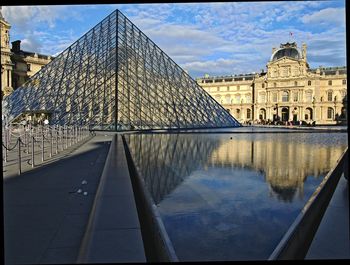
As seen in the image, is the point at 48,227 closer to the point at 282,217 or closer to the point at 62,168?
the point at 282,217

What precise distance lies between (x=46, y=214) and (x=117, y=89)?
2271 cm

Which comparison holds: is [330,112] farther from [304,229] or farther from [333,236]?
[333,236]

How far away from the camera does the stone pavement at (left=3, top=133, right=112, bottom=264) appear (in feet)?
7.82

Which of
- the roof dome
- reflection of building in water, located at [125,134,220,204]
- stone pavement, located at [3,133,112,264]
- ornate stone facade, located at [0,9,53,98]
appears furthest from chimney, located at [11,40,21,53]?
stone pavement, located at [3,133,112,264]

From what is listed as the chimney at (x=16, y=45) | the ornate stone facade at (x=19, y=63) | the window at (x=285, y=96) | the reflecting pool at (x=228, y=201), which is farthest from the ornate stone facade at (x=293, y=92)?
the reflecting pool at (x=228, y=201)

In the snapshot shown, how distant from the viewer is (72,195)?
429 cm

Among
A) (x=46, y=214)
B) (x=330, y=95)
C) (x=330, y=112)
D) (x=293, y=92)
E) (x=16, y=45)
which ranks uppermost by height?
(x=16, y=45)

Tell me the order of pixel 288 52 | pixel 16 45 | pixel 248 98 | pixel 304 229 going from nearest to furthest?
pixel 304 229 < pixel 16 45 < pixel 288 52 < pixel 248 98

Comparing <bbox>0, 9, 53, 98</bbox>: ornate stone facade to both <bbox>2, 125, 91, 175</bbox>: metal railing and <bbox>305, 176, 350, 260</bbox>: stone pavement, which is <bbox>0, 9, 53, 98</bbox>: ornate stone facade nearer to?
<bbox>2, 125, 91, 175</bbox>: metal railing

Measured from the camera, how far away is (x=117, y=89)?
83.8 ft

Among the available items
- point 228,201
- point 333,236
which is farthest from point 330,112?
point 333,236

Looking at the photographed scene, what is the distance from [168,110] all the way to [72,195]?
2312cm

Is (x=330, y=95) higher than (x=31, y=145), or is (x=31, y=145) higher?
(x=330, y=95)

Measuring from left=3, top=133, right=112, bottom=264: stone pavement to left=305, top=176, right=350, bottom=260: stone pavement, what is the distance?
185 centimetres
